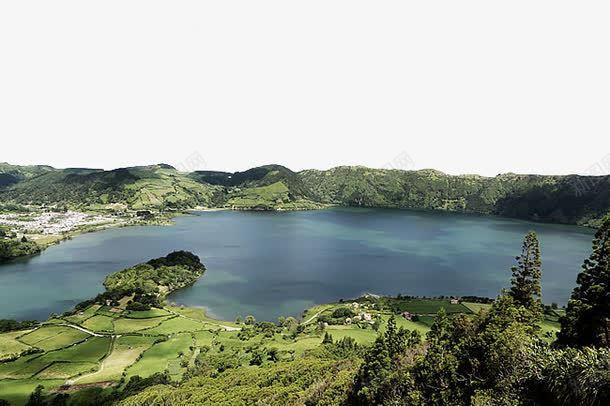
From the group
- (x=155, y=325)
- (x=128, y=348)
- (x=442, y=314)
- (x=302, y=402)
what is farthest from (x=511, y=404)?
(x=155, y=325)

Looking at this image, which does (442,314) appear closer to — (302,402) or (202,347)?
(302,402)

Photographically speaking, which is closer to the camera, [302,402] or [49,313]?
[302,402]

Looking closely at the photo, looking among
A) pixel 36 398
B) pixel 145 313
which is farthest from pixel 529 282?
pixel 145 313

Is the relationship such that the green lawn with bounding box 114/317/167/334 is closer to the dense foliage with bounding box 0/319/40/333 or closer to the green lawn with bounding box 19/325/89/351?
the green lawn with bounding box 19/325/89/351

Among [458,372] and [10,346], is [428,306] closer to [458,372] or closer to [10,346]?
[458,372]

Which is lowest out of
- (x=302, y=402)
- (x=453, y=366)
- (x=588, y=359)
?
(x=302, y=402)

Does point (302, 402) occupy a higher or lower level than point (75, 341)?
higher

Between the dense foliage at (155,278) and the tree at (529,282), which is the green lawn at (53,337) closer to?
the dense foliage at (155,278)
